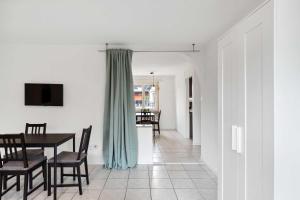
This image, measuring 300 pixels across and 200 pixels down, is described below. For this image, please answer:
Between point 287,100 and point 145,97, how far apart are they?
879cm

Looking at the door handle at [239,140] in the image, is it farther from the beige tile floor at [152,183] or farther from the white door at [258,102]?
the beige tile floor at [152,183]

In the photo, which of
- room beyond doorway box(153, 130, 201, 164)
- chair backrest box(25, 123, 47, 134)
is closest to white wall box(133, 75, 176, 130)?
room beyond doorway box(153, 130, 201, 164)

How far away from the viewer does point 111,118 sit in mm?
4418

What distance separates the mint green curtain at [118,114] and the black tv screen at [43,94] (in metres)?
0.96

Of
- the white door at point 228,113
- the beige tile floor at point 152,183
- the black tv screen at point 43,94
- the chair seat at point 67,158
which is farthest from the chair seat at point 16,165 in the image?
the white door at point 228,113

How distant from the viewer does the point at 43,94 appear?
451 cm

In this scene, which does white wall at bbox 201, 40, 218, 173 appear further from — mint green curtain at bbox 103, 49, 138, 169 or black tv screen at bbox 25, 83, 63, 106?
black tv screen at bbox 25, 83, 63, 106

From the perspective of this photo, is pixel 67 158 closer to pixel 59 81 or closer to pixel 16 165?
pixel 16 165

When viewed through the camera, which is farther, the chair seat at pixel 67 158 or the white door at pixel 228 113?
the chair seat at pixel 67 158

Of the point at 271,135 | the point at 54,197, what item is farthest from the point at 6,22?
the point at 271,135

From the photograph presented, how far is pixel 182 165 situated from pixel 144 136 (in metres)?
0.96

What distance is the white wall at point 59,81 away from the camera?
14.8 ft

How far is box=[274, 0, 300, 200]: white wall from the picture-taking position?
120 centimetres

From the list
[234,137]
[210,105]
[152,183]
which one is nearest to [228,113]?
[234,137]
